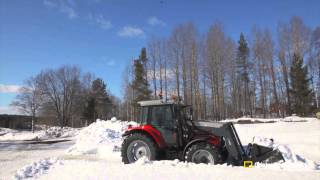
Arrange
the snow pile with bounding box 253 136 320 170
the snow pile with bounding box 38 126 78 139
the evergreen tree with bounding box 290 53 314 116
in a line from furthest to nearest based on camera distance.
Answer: the evergreen tree with bounding box 290 53 314 116 → the snow pile with bounding box 38 126 78 139 → the snow pile with bounding box 253 136 320 170

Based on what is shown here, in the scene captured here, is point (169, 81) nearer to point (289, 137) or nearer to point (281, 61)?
point (281, 61)

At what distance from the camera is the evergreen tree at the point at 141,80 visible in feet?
134

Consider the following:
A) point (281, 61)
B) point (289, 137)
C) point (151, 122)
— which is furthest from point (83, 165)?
point (281, 61)

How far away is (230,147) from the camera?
8.77 metres

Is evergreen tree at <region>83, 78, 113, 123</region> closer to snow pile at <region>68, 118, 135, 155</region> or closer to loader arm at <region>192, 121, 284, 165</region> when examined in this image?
snow pile at <region>68, 118, 135, 155</region>

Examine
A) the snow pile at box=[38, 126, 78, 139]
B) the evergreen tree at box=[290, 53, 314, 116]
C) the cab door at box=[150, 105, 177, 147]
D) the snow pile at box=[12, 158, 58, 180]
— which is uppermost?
the evergreen tree at box=[290, 53, 314, 116]

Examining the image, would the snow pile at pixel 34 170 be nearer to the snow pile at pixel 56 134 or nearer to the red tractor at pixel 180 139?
the red tractor at pixel 180 139

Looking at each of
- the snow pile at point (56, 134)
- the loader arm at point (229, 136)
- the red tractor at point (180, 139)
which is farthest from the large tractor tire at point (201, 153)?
the snow pile at point (56, 134)

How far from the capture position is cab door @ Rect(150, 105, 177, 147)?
367 inches

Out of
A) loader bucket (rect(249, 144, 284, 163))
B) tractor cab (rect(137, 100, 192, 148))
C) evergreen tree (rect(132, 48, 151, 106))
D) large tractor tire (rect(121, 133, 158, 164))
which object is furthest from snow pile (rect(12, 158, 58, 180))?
evergreen tree (rect(132, 48, 151, 106))

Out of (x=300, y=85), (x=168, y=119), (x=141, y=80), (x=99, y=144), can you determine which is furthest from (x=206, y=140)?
(x=141, y=80)

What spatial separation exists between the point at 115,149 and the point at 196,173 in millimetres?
6358

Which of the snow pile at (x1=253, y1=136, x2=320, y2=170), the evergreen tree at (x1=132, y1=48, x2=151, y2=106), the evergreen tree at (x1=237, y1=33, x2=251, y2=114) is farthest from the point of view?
the evergreen tree at (x1=237, y1=33, x2=251, y2=114)

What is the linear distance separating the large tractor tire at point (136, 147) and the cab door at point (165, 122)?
46cm
